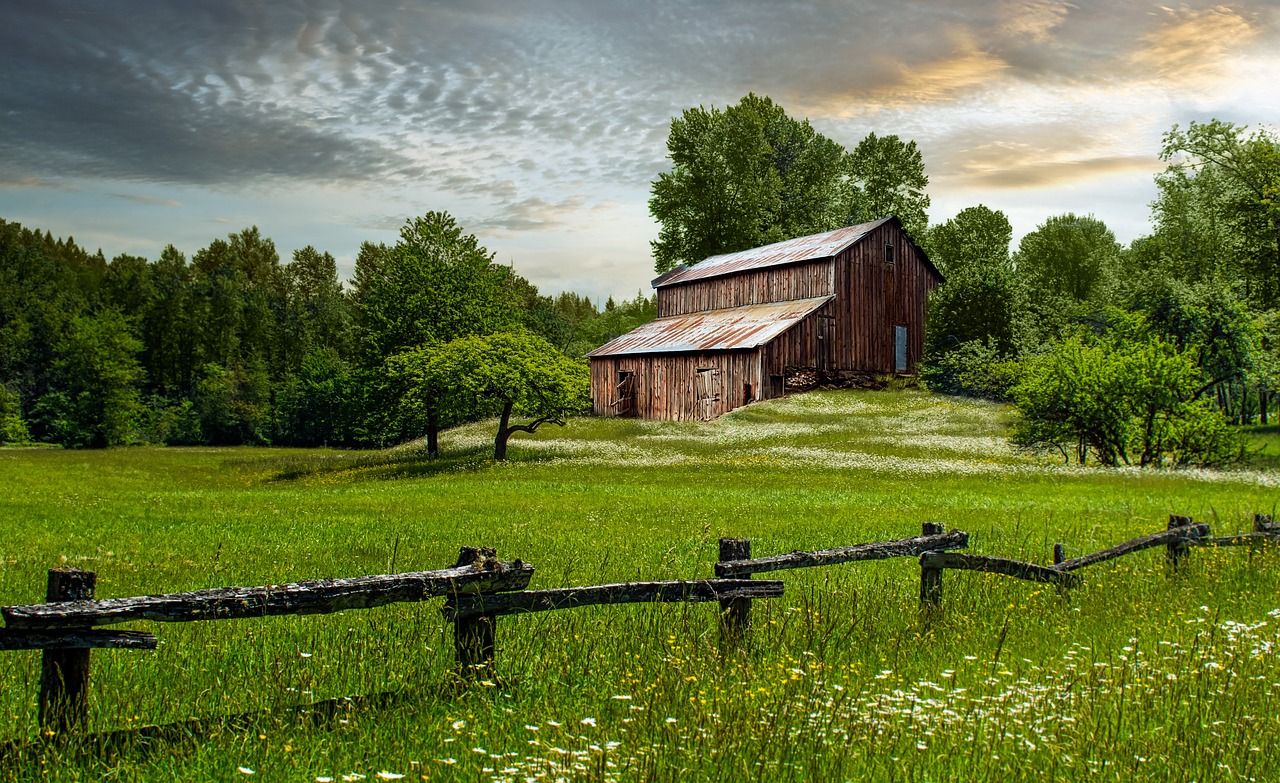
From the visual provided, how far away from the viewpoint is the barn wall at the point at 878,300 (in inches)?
2507

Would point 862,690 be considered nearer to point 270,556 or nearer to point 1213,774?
point 1213,774

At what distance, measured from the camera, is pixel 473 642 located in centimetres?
704

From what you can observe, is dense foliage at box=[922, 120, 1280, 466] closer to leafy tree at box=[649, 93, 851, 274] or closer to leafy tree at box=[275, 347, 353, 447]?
leafy tree at box=[649, 93, 851, 274]

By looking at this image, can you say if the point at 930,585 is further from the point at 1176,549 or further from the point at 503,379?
the point at 503,379

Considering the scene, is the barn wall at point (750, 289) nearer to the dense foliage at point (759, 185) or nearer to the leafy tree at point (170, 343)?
the dense foliage at point (759, 185)

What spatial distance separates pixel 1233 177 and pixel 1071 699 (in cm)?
5806

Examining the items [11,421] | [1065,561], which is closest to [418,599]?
[1065,561]

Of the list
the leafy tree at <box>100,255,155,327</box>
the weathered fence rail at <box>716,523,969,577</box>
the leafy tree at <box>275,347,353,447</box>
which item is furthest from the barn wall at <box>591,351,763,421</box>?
the leafy tree at <box>100,255,155,327</box>

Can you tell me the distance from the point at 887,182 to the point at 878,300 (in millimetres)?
28635

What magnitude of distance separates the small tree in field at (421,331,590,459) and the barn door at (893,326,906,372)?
3080 cm

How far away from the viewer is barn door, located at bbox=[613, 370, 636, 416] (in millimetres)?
64625

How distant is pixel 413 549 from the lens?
16656 mm

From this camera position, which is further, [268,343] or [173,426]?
[268,343]

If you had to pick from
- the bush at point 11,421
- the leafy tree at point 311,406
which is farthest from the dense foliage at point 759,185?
the bush at point 11,421
